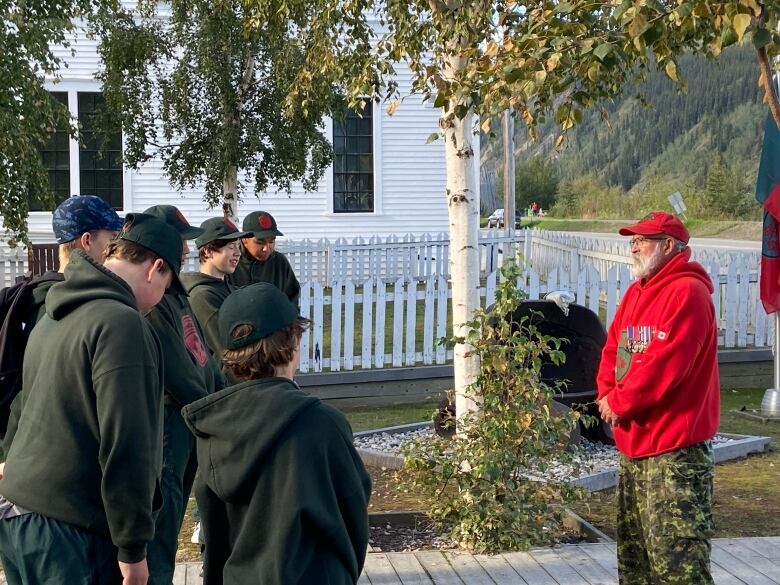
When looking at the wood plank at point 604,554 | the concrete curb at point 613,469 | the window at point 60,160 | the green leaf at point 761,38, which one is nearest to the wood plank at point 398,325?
the concrete curb at point 613,469

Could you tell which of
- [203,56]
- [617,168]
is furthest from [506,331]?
[617,168]

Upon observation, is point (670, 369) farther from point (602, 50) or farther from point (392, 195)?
point (392, 195)

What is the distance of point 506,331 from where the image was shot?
5.75 meters

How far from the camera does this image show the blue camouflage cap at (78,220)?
12.2ft

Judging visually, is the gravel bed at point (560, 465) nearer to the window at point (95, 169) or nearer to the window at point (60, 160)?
the window at point (95, 169)

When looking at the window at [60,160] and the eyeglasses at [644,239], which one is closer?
the eyeglasses at [644,239]

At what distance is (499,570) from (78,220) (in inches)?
115

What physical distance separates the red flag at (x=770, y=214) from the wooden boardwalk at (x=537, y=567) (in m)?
4.54

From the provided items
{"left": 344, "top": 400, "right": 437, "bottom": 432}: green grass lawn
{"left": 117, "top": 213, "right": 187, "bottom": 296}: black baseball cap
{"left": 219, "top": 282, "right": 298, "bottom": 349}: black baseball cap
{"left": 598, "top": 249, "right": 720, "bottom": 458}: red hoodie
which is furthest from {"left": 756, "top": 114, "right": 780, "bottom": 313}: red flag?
{"left": 219, "top": 282, "right": 298, "bottom": 349}: black baseball cap

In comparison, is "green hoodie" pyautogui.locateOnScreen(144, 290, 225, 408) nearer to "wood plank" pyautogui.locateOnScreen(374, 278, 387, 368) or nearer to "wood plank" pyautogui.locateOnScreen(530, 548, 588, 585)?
"wood plank" pyautogui.locateOnScreen(530, 548, 588, 585)

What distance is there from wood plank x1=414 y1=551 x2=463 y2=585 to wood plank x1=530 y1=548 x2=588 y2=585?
50cm

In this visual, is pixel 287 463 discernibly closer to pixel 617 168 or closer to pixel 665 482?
pixel 665 482

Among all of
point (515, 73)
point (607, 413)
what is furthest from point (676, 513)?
point (515, 73)

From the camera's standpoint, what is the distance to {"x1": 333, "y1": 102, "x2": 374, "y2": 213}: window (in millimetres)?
24766
